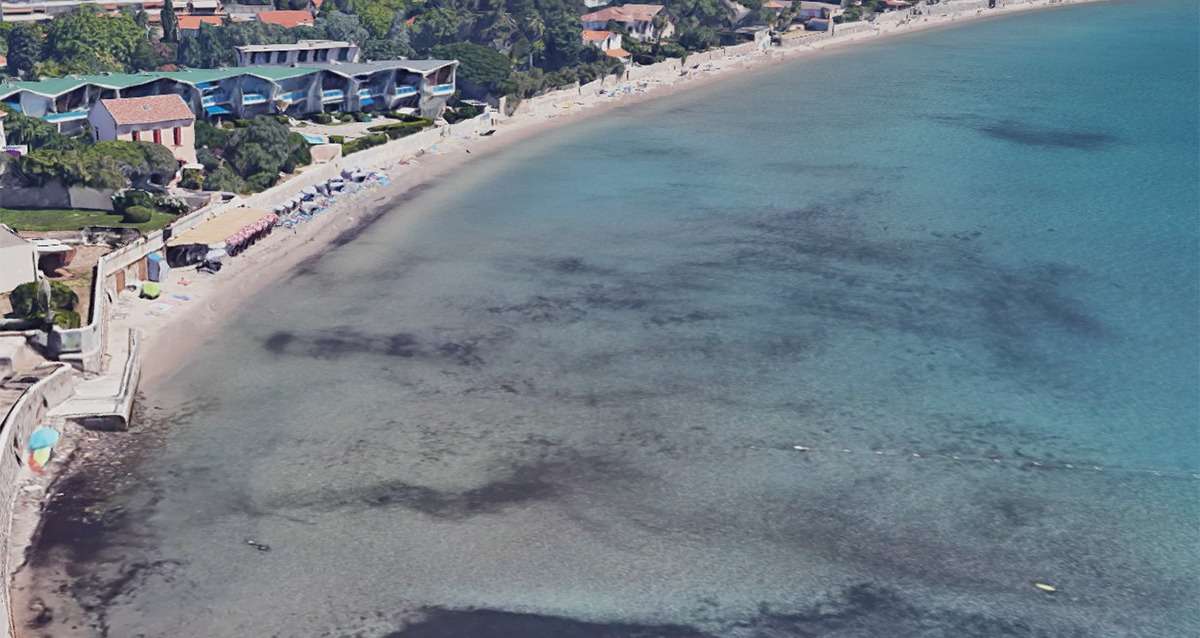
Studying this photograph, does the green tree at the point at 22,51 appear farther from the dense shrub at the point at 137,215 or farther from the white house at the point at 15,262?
the white house at the point at 15,262

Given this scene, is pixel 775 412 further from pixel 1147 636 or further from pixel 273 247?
pixel 273 247

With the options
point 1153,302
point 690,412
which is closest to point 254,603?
point 690,412

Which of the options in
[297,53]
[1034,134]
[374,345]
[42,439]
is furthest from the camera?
[297,53]

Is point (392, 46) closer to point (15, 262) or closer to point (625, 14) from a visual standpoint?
point (625, 14)

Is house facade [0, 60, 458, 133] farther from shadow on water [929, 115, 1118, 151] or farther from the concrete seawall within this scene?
shadow on water [929, 115, 1118, 151]

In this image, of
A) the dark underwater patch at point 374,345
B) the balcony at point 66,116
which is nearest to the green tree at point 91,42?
the balcony at point 66,116

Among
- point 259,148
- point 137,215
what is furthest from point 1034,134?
point 137,215
